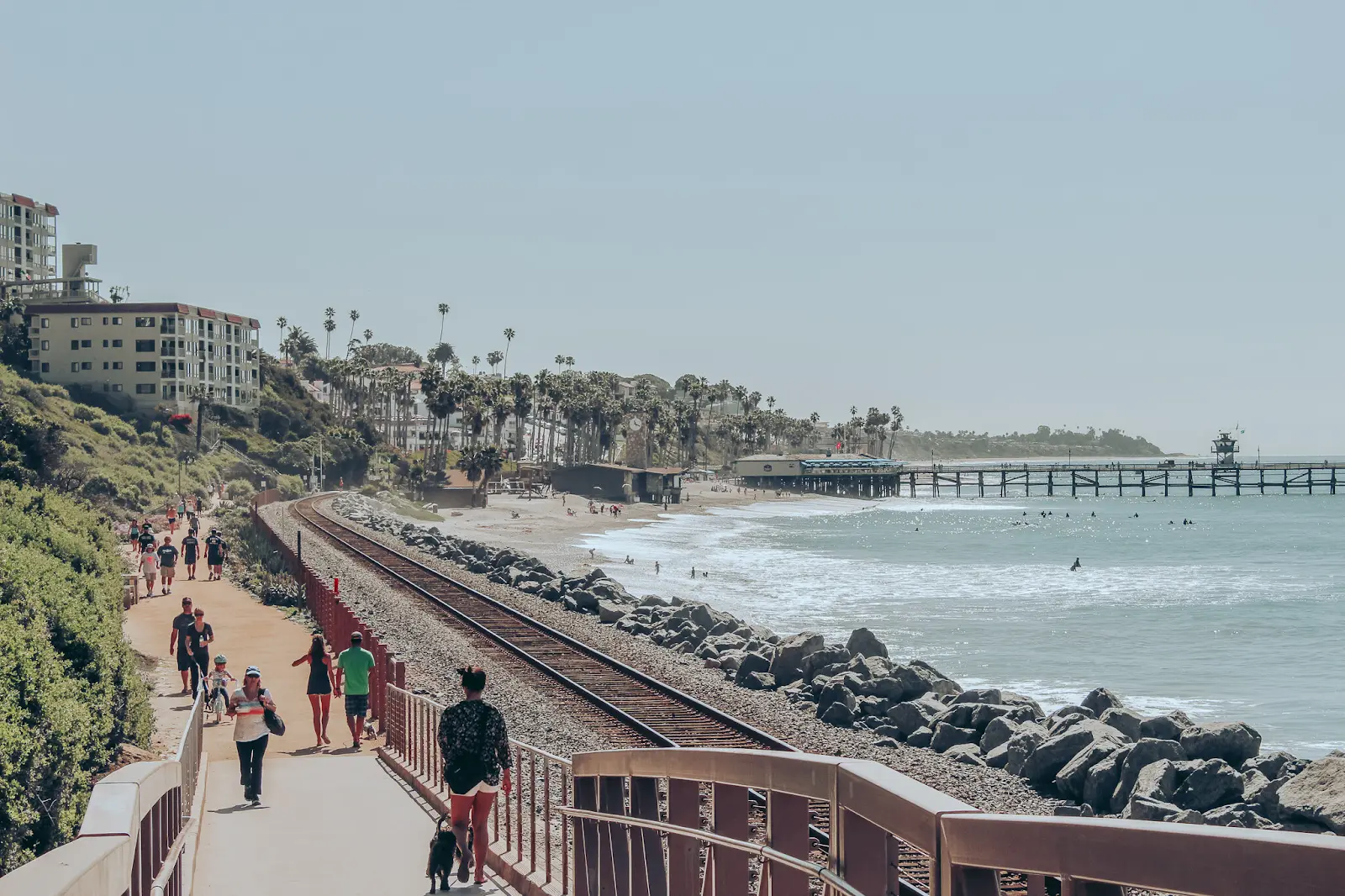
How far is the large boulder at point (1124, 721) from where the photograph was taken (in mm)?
19422

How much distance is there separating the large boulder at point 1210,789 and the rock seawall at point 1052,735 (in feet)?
0.04

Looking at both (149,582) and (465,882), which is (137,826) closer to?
(465,882)

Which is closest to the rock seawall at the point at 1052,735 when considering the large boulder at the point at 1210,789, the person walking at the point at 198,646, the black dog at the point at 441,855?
the large boulder at the point at 1210,789

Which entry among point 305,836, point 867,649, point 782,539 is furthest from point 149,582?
point 782,539

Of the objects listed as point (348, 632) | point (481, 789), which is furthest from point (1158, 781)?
point (348, 632)

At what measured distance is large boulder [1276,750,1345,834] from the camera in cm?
1375

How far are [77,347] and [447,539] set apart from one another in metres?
53.9

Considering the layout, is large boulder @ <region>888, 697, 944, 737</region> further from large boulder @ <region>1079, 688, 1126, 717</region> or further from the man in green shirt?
the man in green shirt

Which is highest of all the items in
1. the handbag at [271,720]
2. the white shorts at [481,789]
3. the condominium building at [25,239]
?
the condominium building at [25,239]

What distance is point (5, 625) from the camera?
1155cm

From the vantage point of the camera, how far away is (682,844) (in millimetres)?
5457

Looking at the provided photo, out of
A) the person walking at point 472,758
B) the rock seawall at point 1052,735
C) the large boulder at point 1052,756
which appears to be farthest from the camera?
the large boulder at point 1052,756

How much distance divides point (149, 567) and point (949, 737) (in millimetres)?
20524

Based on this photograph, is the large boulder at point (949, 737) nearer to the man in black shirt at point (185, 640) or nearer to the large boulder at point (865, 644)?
the large boulder at point (865, 644)
